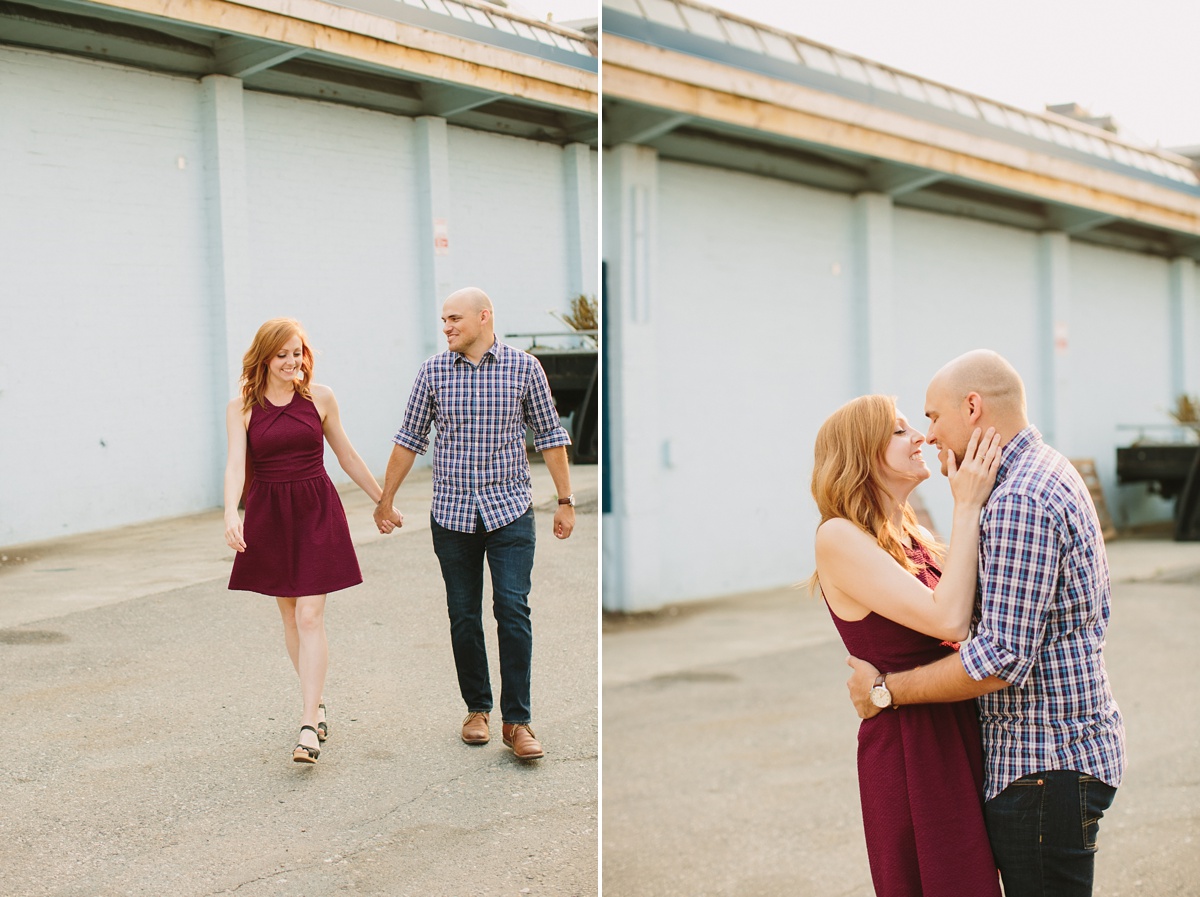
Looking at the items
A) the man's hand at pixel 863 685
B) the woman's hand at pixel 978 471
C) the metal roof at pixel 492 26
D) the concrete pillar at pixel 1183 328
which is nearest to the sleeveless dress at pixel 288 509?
the metal roof at pixel 492 26

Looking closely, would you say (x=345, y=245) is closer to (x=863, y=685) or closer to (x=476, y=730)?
(x=476, y=730)

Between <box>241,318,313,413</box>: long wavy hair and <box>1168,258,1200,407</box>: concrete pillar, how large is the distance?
4818 millimetres

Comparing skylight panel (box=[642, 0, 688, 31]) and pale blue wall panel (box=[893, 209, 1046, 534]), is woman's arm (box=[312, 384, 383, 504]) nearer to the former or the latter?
pale blue wall panel (box=[893, 209, 1046, 534])

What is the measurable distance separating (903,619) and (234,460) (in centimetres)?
113

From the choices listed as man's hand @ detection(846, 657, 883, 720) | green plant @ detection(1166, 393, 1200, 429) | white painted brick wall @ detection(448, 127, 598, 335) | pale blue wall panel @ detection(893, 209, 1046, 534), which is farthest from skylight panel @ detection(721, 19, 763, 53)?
man's hand @ detection(846, 657, 883, 720)

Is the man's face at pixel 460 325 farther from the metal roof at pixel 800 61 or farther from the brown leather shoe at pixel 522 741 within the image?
the metal roof at pixel 800 61

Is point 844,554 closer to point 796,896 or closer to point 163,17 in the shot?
point 163,17

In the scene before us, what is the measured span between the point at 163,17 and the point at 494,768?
1.53 meters

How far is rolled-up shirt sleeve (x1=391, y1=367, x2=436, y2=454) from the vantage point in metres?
2.31

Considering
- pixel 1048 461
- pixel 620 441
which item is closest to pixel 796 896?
pixel 1048 461

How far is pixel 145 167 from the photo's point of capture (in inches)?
74.7

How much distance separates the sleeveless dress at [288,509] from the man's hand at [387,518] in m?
0.11

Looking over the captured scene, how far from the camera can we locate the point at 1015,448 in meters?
1.62

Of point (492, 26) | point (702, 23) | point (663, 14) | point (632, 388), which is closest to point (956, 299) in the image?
point (632, 388)
